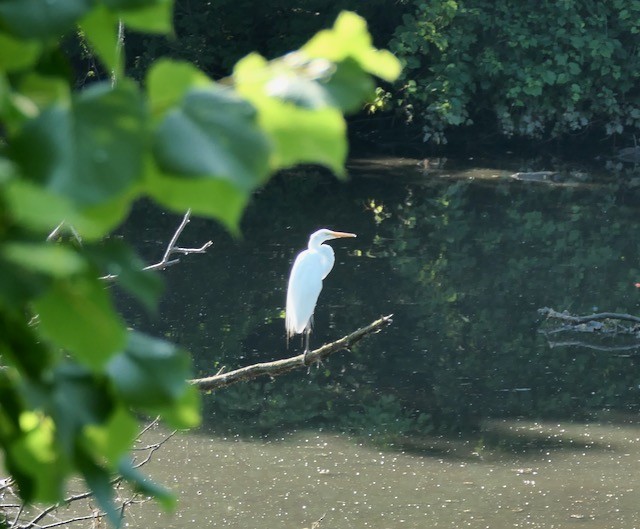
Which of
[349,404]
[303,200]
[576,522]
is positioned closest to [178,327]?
[349,404]

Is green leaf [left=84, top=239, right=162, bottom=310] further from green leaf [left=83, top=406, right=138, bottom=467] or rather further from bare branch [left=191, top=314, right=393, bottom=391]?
bare branch [left=191, top=314, right=393, bottom=391]

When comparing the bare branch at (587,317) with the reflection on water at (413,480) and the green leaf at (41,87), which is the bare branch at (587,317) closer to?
the reflection on water at (413,480)

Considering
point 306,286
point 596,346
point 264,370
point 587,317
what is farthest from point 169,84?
point 587,317

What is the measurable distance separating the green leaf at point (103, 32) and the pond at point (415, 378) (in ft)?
13.4

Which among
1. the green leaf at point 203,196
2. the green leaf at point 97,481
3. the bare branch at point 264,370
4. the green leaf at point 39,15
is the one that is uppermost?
the green leaf at point 39,15

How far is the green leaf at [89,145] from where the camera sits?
34 cm

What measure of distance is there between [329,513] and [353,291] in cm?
352

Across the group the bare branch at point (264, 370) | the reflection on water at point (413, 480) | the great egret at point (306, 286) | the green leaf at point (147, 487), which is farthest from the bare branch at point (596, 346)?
the green leaf at point (147, 487)

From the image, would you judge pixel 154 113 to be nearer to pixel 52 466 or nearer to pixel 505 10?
pixel 52 466

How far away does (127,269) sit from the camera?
0.37m

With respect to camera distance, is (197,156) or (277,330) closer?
(197,156)

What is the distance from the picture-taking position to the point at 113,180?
0.34m

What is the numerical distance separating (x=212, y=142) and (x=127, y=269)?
0.19 feet

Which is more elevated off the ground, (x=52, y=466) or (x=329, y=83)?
(x=329, y=83)
